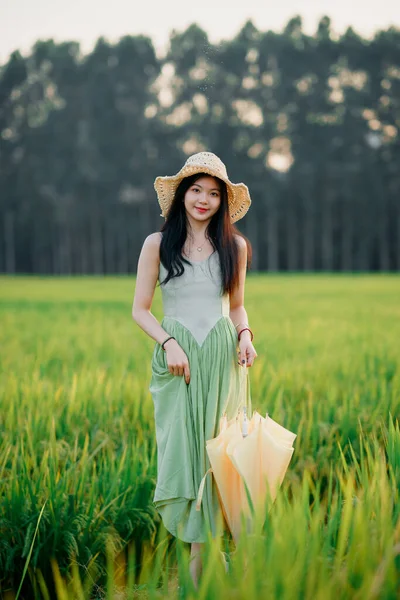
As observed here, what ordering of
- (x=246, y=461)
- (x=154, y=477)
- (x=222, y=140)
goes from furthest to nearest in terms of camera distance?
1. (x=222, y=140)
2. (x=154, y=477)
3. (x=246, y=461)

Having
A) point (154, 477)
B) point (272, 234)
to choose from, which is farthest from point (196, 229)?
point (272, 234)

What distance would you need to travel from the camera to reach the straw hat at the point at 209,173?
82.0 inches

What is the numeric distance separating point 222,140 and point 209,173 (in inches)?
1130

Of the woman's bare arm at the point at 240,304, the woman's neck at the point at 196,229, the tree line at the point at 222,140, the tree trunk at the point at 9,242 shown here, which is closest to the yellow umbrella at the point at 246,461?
the woman's bare arm at the point at 240,304

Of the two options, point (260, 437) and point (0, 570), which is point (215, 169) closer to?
point (260, 437)

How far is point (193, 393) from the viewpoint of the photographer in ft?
6.68

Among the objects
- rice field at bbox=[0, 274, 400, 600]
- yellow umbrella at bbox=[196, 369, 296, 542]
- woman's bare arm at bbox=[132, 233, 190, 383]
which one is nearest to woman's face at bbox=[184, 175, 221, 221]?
woman's bare arm at bbox=[132, 233, 190, 383]

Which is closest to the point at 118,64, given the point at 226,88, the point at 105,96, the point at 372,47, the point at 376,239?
the point at 105,96

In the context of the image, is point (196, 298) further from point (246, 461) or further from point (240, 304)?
point (246, 461)

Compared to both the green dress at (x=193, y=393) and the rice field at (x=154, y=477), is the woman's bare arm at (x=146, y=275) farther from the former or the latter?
the rice field at (x=154, y=477)

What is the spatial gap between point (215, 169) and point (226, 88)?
2981cm

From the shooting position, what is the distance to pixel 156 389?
6.89ft

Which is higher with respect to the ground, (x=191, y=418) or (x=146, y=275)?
(x=146, y=275)

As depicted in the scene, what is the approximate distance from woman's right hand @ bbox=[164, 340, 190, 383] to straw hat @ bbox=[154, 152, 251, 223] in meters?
0.50
